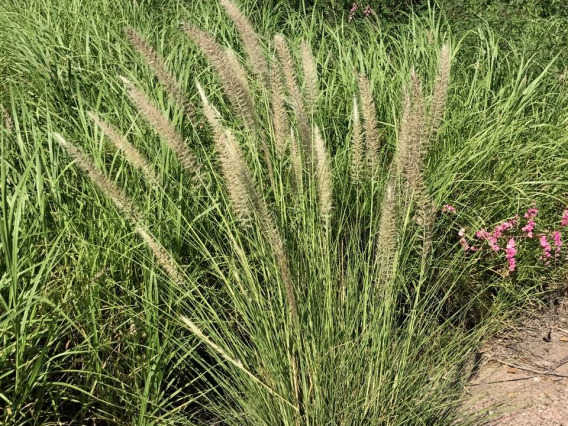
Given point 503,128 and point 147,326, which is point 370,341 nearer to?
point 147,326

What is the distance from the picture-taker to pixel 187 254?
2842 mm

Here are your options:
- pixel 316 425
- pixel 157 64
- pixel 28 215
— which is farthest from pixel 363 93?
pixel 28 215

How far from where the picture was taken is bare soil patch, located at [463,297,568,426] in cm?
286

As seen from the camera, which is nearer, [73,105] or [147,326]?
[147,326]

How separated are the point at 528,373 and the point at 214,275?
1.47 meters

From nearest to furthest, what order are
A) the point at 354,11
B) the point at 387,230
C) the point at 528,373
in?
the point at 387,230 < the point at 528,373 < the point at 354,11

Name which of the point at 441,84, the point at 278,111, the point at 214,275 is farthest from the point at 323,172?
the point at 214,275

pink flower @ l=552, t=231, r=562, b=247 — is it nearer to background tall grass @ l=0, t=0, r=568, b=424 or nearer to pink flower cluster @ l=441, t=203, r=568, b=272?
pink flower cluster @ l=441, t=203, r=568, b=272

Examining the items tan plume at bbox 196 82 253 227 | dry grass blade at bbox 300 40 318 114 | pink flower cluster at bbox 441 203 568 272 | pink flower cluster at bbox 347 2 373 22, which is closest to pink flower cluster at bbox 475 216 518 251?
pink flower cluster at bbox 441 203 568 272

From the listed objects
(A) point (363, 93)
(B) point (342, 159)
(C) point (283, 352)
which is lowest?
(B) point (342, 159)

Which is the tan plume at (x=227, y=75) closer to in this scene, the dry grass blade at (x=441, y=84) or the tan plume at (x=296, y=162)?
the tan plume at (x=296, y=162)

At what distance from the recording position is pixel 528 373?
319 centimetres

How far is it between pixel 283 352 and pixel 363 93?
0.79 m

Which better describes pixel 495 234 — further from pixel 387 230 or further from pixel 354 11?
pixel 354 11
